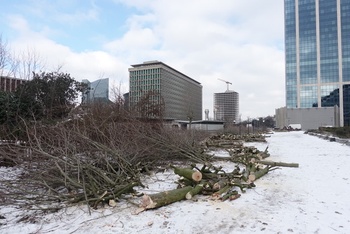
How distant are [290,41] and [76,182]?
311ft

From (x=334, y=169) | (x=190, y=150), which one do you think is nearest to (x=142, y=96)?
(x=190, y=150)

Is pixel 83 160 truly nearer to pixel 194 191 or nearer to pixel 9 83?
pixel 194 191

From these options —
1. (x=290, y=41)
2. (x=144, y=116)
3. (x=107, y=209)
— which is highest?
(x=290, y=41)

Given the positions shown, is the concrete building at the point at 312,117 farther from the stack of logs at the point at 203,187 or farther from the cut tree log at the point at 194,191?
the cut tree log at the point at 194,191

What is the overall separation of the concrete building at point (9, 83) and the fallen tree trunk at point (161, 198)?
9.10 metres

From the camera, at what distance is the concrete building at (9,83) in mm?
11309

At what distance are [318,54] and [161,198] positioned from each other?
304 feet

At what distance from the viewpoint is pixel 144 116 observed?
1234 cm

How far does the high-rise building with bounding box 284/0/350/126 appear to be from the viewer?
271 feet

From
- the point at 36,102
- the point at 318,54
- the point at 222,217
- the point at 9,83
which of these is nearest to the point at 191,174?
the point at 222,217

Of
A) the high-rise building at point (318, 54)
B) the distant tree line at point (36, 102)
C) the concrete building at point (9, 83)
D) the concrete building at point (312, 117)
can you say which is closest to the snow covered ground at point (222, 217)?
the distant tree line at point (36, 102)

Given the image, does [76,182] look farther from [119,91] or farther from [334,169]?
[119,91]

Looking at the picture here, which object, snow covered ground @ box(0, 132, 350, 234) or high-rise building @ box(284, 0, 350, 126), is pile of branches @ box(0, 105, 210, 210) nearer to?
snow covered ground @ box(0, 132, 350, 234)

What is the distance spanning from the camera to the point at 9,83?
39.1 feet
